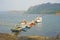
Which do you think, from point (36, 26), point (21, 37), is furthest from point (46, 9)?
point (21, 37)

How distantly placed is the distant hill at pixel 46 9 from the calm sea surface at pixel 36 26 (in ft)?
0.15

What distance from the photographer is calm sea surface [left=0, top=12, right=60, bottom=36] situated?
4.47ft

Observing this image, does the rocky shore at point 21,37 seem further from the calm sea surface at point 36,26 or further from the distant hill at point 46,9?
the distant hill at point 46,9

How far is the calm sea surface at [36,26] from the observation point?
1.36 m

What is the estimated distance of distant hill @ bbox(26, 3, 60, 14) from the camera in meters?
1.38

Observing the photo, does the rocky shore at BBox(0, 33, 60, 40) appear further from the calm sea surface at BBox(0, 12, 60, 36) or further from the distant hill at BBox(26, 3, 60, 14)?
the distant hill at BBox(26, 3, 60, 14)

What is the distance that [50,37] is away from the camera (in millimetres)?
1360

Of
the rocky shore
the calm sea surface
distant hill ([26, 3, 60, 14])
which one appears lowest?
the rocky shore

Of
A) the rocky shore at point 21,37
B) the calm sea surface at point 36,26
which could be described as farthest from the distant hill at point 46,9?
the rocky shore at point 21,37

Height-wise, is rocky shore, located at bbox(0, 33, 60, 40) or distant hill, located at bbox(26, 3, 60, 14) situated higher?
distant hill, located at bbox(26, 3, 60, 14)

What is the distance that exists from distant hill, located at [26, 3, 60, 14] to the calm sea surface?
44mm

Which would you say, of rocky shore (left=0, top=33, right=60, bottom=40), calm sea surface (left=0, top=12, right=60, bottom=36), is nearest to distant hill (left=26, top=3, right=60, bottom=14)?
calm sea surface (left=0, top=12, right=60, bottom=36)

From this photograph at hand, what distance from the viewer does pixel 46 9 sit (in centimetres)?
A: 139

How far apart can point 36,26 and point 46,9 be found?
0.68ft
